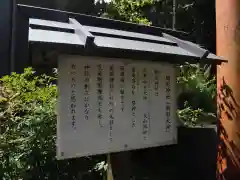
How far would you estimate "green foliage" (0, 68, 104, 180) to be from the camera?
392 cm

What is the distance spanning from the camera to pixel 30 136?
3.98 m

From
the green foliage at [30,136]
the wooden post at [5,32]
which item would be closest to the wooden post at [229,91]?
the green foliage at [30,136]

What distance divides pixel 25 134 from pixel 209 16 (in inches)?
271

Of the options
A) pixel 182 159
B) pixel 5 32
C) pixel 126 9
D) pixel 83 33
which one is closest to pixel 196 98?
pixel 182 159

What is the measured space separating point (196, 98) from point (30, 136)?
2944mm

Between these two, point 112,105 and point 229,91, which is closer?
point 112,105

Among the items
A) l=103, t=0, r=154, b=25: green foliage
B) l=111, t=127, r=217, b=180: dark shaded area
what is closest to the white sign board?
l=111, t=127, r=217, b=180: dark shaded area

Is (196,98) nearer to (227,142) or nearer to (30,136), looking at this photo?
(227,142)

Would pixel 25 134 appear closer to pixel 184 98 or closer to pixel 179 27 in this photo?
pixel 184 98

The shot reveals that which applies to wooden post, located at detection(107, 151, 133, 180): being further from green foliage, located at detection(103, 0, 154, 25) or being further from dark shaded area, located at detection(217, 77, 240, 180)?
green foliage, located at detection(103, 0, 154, 25)

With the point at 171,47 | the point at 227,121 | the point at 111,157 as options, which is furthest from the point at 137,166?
the point at 171,47

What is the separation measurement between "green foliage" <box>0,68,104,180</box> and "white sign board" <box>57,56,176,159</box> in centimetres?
113

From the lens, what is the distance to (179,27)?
33.6 ft

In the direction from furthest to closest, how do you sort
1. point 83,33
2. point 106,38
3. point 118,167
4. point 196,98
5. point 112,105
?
point 196,98
point 118,167
point 112,105
point 106,38
point 83,33
